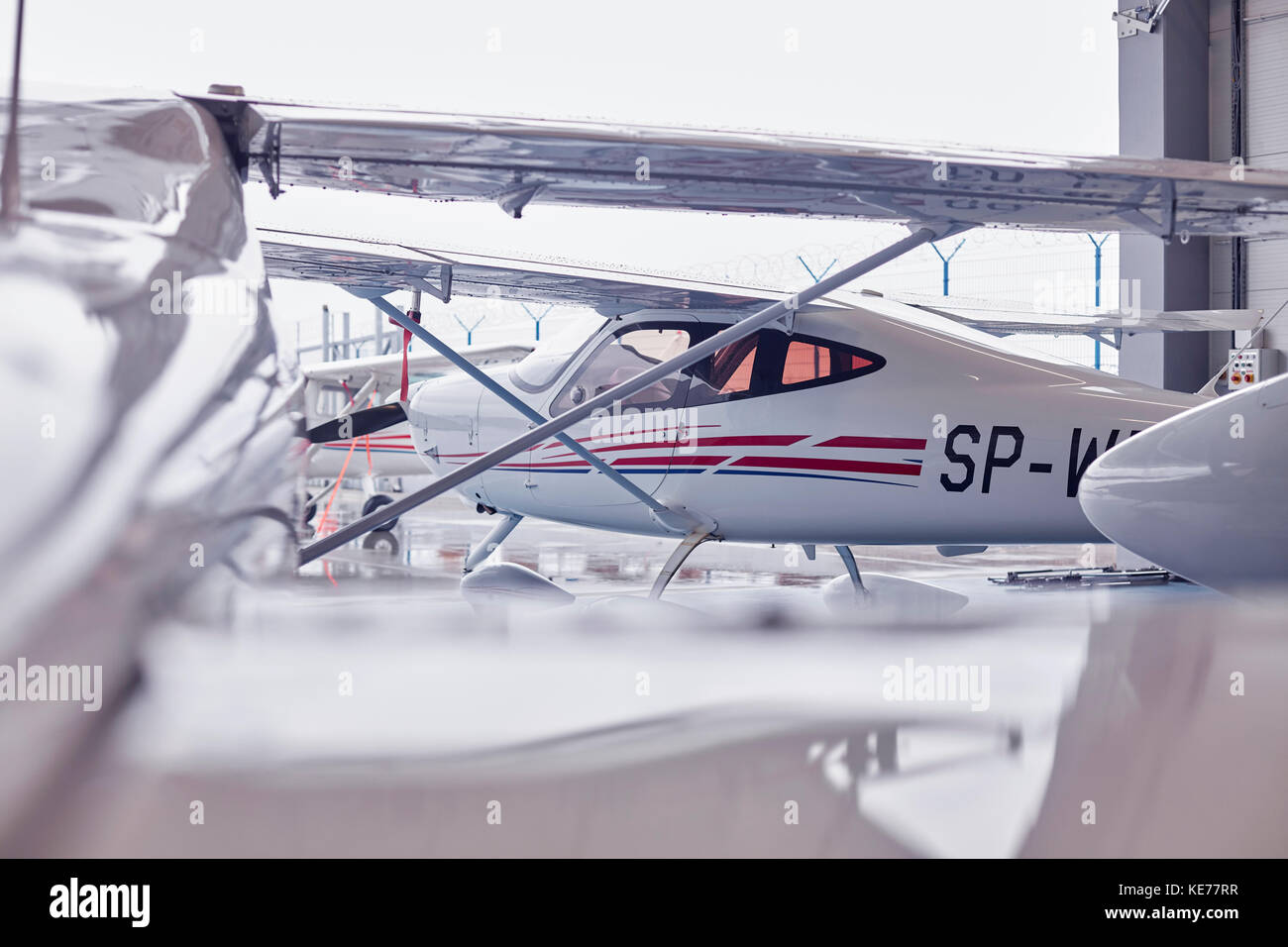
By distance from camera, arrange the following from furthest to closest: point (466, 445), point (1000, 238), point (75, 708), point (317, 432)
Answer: point (1000, 238) < point (317, 432) < point (466, 445) < point (75, 708)

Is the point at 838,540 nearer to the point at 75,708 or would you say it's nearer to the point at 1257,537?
the point at 1257,537

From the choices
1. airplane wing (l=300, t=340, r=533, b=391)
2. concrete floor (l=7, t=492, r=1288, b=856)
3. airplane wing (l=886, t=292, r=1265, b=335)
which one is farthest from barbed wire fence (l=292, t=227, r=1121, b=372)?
concrete floor (l=7, t=492, r=1288, b=856)

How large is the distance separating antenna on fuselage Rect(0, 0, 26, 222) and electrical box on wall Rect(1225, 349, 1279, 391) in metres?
11.5

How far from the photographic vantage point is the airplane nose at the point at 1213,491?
3535mm

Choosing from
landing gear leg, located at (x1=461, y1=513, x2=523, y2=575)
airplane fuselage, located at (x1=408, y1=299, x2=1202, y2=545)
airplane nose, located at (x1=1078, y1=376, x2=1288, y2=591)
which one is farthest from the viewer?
landing gear leg, located at (x1=461, y1=513, x2=523, y2=575)

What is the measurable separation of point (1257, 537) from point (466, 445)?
16.2 ft

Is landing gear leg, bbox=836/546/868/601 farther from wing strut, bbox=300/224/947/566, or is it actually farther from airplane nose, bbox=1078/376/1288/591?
airplane nose, bbox=1078/376/1288/591

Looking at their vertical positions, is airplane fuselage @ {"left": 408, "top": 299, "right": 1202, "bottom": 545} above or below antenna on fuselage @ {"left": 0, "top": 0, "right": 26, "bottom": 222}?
below

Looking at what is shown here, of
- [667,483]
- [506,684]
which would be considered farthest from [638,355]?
[506,684]

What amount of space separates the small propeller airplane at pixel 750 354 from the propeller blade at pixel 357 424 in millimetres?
Result: 849

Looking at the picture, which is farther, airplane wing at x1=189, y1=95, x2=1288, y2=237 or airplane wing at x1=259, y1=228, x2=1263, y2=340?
airplane wing at x1=259, y1=228, x2=1263, y2=340

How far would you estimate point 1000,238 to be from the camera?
1469 cm

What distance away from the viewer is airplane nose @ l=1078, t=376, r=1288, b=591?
354 cm

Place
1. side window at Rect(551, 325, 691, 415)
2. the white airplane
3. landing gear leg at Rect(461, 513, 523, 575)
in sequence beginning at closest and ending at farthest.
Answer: side window at Rect(551, 325, 691, 415), landing gear leg at Rect(461, 513, 523, 575), the white airplane
